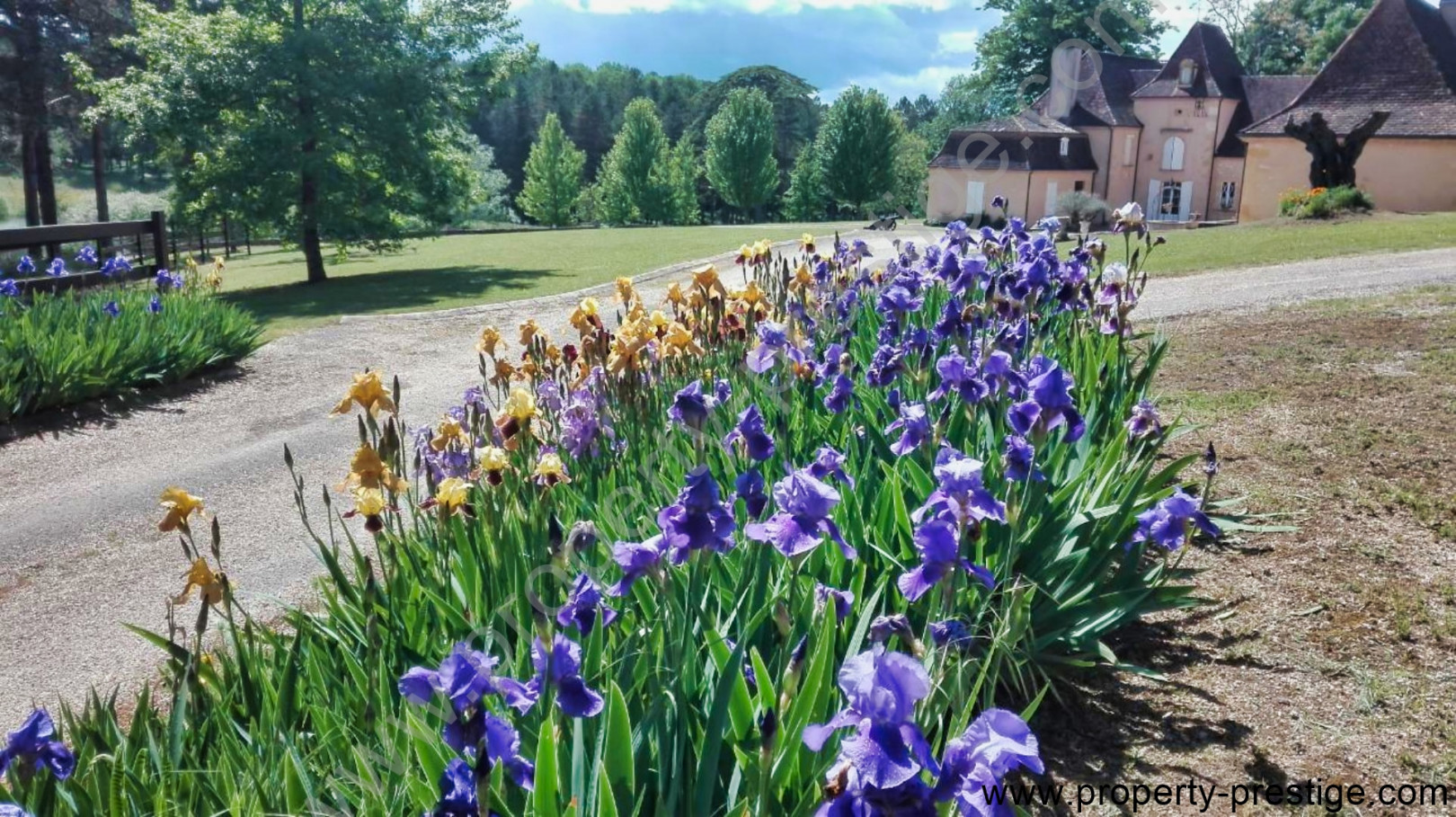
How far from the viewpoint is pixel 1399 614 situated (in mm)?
3148

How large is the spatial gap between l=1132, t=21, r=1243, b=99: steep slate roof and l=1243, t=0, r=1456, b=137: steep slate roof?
9.02 metres

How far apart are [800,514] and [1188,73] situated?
4223 centimetres

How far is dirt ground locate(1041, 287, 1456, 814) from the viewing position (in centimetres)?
253

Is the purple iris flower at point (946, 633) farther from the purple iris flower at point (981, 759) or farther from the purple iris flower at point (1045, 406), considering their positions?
the purple iris flower at point (1045, 406)

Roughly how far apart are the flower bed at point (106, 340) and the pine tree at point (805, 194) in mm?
50024

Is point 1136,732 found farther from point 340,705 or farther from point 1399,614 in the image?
point 340,705

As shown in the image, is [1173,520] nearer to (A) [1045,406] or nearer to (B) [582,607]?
(A) [1045,406]

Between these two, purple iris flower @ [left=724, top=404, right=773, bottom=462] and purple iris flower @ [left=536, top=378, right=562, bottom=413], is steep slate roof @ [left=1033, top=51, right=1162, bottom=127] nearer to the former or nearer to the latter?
purple iris flower @ [left=536, top=378, right=562, bottom=413]

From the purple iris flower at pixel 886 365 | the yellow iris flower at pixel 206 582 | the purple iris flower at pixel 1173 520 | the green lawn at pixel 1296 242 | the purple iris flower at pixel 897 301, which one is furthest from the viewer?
the green lawn at pixel 1296 242

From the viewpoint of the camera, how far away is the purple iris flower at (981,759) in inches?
49.7

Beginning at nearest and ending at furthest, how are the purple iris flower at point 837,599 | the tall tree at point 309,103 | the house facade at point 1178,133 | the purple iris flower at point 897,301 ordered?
the purple iris flower at point 837,599 → the purple iris flower at point 897,301 → the tall tree at point 309,103 → the house facade at point 1178,133

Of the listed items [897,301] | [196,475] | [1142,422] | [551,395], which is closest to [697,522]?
[1142,422]

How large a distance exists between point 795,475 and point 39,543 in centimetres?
509

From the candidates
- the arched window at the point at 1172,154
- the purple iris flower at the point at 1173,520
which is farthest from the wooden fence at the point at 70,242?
the arched window at the point at 1172,154
